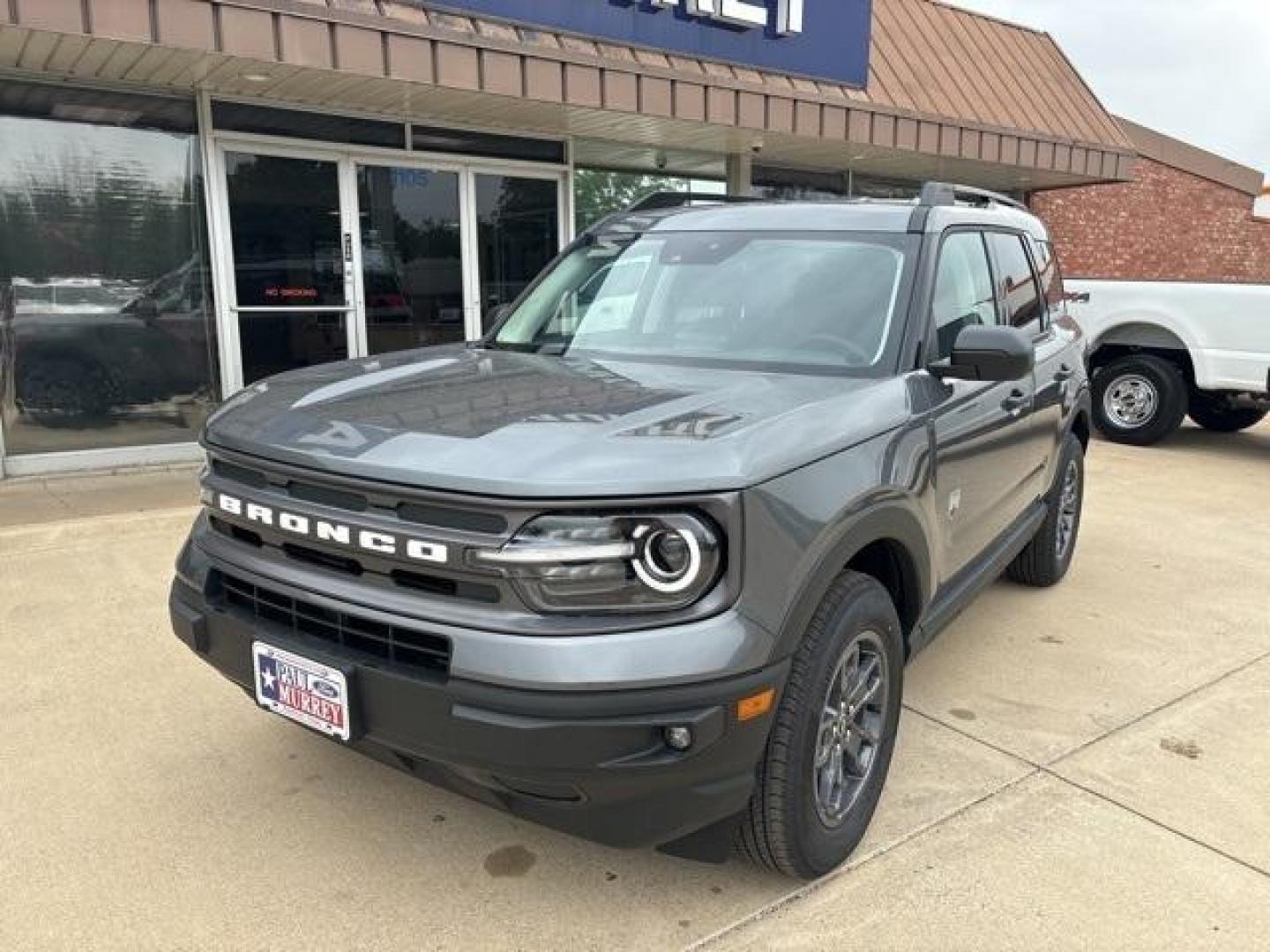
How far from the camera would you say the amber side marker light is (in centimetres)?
208

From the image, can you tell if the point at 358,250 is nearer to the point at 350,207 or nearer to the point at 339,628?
the point at 350,207

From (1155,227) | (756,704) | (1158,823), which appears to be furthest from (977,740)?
(1155,227)

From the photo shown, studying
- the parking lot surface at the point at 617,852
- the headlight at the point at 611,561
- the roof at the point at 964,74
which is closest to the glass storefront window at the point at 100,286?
the parking lot surface at the point at 617,852

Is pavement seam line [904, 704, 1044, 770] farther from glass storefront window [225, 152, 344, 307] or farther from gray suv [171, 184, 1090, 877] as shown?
glass storefront window [225, 152, 344, 307]

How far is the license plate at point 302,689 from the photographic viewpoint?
2.25 meters

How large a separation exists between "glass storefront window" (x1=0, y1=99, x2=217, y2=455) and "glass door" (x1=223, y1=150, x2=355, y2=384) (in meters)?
0.27

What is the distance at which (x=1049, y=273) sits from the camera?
4.98 m

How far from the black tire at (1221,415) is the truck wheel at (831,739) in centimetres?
885

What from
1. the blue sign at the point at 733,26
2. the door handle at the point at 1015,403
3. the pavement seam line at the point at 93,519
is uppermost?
the blue sign at the point at 733,26

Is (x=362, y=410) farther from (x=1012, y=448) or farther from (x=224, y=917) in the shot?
(x=1012, y=448)

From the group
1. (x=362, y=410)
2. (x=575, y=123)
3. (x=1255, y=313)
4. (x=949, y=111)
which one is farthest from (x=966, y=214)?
(x=949, y=111)

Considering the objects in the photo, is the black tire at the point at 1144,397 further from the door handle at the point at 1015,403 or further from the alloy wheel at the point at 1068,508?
the door handle at the point at 1015,403

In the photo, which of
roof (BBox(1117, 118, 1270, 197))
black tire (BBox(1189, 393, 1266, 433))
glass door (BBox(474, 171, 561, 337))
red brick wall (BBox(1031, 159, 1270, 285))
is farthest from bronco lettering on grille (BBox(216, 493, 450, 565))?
roof (BBox(1117, 118, 1270, 197))

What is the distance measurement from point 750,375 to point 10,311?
6205 millimetres
